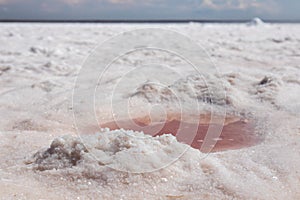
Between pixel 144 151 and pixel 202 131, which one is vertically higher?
pixel 144 151

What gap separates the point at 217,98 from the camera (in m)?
3.56

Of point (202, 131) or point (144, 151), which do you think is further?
point (202, 131)

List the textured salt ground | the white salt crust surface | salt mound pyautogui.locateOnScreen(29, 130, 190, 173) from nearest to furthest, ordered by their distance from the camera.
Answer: the white salt crust surface → salt mound pyautogui.locateOnScreen(29, 130, 190, 173) → the textured salt ground

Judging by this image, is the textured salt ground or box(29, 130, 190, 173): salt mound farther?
the textured salt ground

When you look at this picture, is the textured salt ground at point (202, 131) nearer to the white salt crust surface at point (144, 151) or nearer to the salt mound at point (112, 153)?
the white salt crust surface at point (144, 151)

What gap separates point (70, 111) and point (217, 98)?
4.44 feet

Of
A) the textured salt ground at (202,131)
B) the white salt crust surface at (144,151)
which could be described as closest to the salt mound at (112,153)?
the white salt crust surface at (144,151)

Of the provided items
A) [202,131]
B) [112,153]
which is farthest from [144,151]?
[202,131]

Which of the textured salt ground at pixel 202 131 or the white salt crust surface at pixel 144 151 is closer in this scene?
the white salt crust surface at pixel 144 151

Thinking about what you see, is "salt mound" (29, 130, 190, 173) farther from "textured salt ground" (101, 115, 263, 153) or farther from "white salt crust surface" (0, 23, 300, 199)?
"textured salt ground" (101, 115, 263, 153)

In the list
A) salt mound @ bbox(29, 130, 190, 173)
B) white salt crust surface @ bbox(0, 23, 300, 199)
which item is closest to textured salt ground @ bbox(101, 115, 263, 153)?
white salt crust surface @ bbox(0, 23, 300, 199)

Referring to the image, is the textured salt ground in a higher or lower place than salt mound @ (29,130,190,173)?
lower

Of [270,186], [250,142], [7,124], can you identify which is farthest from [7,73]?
[270,186]

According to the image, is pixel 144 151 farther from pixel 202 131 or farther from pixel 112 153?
pixel 202 131
